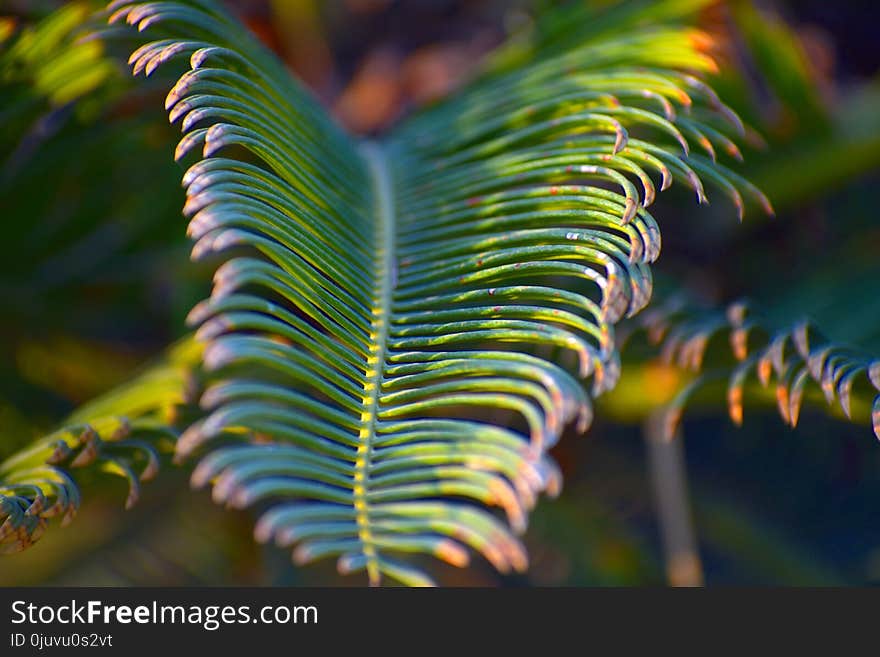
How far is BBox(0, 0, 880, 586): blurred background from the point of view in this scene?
3.33 feet

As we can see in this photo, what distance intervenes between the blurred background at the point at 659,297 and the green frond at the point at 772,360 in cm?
13

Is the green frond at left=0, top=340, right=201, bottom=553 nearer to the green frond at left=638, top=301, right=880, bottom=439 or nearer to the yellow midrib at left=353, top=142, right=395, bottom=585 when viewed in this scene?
the yellow midrib at left=353, top=142, right=395, bottom=585

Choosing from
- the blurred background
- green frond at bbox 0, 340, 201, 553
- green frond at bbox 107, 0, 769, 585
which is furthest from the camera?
the blurred background

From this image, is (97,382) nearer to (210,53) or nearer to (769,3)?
(210,53)

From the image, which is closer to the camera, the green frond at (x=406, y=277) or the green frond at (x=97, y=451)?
the green frond at (x=406, y=277)

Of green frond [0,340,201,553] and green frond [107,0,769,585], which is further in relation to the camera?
green frond [0,340,201,553]

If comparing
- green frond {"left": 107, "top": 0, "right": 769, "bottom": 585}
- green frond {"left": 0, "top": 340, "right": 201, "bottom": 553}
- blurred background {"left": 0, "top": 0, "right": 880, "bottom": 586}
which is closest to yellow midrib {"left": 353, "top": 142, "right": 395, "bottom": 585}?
green frond {"left": 107, "top": 0, "right": 769, "bottom": 585}

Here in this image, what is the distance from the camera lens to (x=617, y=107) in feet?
2.18

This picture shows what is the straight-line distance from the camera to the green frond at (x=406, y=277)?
40cm

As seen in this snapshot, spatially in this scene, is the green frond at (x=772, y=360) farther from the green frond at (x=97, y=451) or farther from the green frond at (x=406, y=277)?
the green frond at (x=97, y=451)

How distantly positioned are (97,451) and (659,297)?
629 mm

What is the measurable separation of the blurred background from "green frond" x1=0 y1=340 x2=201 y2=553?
0.18 meters

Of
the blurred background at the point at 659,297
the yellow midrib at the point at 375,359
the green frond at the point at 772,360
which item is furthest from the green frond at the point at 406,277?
the blurred background at the point at 659,297

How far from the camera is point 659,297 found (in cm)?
98
